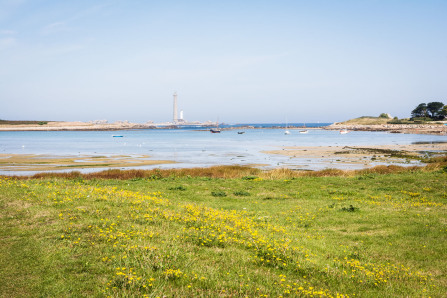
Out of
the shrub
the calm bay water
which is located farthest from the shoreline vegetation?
the calm bay water

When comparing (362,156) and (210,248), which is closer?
(210,248)

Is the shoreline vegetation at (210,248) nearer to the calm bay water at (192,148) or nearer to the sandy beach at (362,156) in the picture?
the calm bay water at (192,148)

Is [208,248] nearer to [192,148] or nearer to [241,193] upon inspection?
[241,193]

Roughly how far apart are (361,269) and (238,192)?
14429 mm

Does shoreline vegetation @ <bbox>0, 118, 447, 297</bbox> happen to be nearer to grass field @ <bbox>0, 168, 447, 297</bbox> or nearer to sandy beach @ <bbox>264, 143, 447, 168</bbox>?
grass field @ <bbox>0, 168, 447, 297</bbox>

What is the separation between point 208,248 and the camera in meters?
10.1

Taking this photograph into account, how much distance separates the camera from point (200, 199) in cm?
2131

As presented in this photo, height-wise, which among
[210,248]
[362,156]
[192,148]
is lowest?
[362,156]

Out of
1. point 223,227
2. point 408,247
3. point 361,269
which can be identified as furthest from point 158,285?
point 408,247

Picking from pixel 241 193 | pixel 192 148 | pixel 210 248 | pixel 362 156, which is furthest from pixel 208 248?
pixel 192 148

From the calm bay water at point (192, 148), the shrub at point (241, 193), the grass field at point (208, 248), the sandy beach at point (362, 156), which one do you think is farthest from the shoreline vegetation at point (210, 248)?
the sandy beach at point (362, 156)

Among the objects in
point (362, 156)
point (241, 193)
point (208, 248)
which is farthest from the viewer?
point (362, 156)

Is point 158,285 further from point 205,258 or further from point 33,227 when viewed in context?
point 33,227

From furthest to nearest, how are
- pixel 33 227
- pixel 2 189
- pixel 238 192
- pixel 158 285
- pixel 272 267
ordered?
pixel 238 192, pixel 2 189, pixel 33 227, pixel 272 267, pixel 158 285
